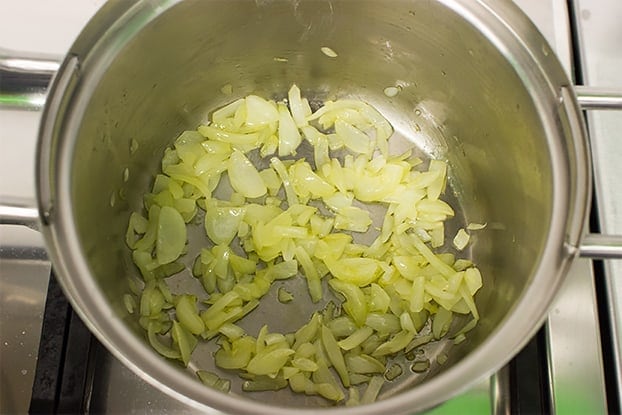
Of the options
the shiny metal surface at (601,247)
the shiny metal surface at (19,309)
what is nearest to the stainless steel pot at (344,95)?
the shiny metal surface at (601,247)

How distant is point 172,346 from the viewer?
85cm

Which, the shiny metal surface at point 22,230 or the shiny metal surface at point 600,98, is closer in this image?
the shiny metal surface at point 600,98

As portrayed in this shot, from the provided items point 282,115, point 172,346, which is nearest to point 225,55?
point 282,115

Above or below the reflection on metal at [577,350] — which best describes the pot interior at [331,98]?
above

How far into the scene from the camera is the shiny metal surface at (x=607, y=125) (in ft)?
2.76

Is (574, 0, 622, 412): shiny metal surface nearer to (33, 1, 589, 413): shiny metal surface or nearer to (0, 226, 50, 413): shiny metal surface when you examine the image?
(33, 1, 589, 413): shiny metal surface

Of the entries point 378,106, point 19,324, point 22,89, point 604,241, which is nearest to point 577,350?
point 604,241

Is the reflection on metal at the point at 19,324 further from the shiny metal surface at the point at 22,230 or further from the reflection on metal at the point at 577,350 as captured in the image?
the reflection on metal at the point at 577,350

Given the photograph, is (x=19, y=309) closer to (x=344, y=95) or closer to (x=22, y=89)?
(x=22, y=89)

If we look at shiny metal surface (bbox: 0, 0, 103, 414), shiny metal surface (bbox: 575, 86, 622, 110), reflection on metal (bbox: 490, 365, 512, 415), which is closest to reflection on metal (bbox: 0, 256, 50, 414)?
shiny metal surface (bbox: 0, 0, 103, 414)

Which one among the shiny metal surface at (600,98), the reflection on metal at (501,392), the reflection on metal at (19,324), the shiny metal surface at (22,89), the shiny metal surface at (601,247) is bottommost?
the reflection on metal at (501,392)

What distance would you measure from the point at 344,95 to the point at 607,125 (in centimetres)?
38

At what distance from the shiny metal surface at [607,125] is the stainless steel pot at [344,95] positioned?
0.45 feet

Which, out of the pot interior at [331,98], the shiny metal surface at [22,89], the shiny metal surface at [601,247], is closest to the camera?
the shiny metal surface at [601,247]
